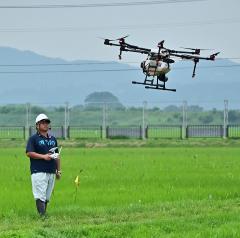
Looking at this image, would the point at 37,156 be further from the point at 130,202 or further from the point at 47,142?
the point at 130,202

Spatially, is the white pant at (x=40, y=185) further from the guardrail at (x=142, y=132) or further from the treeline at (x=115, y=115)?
the treeline at (x=115, y=115)

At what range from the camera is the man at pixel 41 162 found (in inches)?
632

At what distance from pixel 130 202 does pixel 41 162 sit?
117 inches

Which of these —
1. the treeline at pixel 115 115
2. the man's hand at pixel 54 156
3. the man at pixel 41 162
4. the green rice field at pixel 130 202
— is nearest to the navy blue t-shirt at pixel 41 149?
the man at pixel 41 162

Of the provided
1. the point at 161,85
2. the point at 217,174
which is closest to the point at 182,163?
the point at 217,174

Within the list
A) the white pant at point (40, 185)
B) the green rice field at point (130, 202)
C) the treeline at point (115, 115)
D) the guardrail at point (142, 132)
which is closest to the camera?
the green rice field at point (130, 202)

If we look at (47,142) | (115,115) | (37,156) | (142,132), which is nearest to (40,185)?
(37,156)

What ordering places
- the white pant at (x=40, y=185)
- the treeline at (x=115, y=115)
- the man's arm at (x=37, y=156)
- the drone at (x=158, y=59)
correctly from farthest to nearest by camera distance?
the treeline at (x=115, y=115)
the drone at (x=158, y=59)
the white pant at (x=40, y=185)
the man's arm at (x=37, y=156)

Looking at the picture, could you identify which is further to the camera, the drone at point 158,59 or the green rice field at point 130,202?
the drone at point 158,59

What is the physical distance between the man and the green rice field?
0.37 meters

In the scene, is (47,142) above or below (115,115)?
below

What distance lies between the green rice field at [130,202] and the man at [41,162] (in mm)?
368

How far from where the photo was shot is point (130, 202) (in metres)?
18.6

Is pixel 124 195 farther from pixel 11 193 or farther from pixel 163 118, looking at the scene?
pixel 163 118
